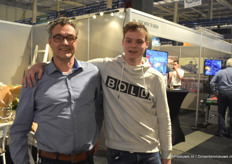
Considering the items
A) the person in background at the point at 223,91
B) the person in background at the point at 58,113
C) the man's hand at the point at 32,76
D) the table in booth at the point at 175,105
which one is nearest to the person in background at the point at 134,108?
the person in background at the point at 58,113

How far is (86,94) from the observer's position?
1.32m

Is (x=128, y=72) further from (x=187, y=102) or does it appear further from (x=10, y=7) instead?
(x=10, y=7)

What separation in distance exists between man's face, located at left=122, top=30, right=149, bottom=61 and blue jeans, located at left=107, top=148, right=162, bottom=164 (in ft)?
2.07

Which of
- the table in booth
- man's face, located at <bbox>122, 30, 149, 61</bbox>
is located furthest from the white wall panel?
man's face, located at <bbox>122, 30, 149, 61</bbox>

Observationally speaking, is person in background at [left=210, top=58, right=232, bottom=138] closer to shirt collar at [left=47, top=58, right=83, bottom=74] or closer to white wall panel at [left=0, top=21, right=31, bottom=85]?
shirt collar at [left=47, top=58, right=83, bottom=74]

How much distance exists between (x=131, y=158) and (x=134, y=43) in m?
0.74

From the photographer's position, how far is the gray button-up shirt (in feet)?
4.03

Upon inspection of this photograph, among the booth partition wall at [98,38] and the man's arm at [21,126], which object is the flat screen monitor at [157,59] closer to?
the booth partition wall at [98,38]

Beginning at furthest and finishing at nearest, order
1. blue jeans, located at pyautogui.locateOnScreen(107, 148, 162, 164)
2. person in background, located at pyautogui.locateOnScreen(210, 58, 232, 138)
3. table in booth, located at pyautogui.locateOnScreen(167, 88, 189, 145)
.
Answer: person in background, located at pyautogui.locateOnScreen(210, 58, 232, 138) < table in booth, located at pyautogui.locateOnScreen(167, 88, 189, 145) < blue jeans, located at pyautogui.locateOnScreen(107, 148, 162, 164)

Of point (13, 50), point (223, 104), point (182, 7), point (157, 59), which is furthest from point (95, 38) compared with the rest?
point (182, 7)

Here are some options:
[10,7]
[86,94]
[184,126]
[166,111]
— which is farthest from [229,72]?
[10,7]

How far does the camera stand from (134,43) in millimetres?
1397

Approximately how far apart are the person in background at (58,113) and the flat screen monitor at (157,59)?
2.68m

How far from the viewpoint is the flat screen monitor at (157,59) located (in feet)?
12.9
